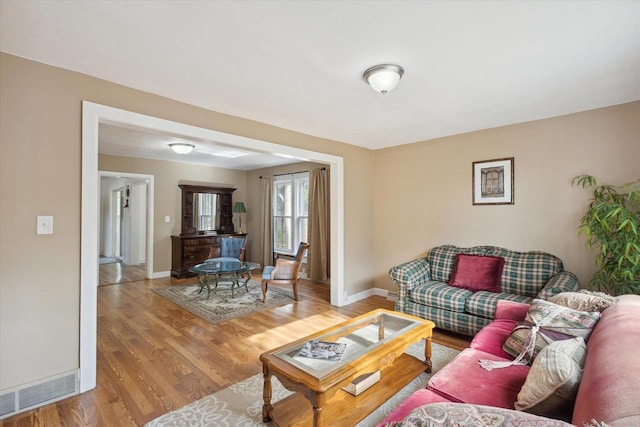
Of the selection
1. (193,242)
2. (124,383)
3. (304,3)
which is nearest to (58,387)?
(124,383)

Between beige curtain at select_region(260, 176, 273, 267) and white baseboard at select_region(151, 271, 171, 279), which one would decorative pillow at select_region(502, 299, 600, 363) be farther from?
white baseboard at select_region(151, 271, 171, 279)

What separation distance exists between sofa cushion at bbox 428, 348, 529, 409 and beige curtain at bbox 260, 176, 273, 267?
18.0 ft

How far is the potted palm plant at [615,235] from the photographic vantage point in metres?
2.55

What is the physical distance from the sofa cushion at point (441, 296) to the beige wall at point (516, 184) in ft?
2.89

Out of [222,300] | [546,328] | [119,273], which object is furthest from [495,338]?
[119,273]

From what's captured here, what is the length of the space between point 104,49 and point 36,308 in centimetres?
186

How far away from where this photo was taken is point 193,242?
6320 millimetres

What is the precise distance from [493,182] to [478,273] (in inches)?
46.3

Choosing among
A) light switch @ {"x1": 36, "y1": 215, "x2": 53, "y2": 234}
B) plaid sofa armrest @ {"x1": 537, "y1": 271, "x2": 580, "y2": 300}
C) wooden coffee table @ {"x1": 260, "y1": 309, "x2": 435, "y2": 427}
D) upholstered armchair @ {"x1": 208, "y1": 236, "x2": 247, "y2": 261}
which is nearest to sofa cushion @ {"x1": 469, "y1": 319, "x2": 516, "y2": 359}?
wooden coffee table @ {"x1": 260, "y1": 309, "x2": 435, "y2": 427}

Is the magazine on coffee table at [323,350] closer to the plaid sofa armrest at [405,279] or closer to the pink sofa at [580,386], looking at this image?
the pink sofa at [580,386]

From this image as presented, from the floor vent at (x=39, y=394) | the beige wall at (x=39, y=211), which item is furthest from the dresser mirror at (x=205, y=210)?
the floor vent at (x=39, y=394)

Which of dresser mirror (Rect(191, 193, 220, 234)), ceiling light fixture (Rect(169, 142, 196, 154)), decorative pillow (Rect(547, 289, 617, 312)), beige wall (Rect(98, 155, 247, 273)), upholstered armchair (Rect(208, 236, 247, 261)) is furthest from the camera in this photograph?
dresser mirror (Rect(191, 193, 220, 234))

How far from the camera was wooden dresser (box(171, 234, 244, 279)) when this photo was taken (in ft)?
20.3

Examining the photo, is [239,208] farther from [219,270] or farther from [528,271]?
[528,271]
